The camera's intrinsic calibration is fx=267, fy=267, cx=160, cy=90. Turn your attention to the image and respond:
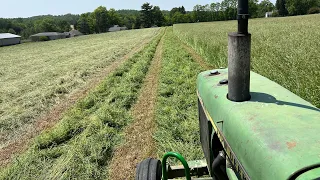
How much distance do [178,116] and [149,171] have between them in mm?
2737

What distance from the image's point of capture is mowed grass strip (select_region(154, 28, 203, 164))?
13.3ft

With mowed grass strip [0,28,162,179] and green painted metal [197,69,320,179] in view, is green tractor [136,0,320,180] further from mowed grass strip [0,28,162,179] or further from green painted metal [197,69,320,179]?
mowed grass strip [0,28,162,179]

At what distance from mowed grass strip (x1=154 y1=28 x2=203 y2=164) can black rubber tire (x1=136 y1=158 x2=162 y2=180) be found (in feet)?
3.42

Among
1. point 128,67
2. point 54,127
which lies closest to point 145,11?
point 128,67

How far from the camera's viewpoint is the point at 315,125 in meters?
1.33

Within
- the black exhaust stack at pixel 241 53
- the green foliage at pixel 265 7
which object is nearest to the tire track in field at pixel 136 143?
the black exhaust stack at pixel 241 53

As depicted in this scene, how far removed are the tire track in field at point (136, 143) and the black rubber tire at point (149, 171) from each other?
109 centimetres

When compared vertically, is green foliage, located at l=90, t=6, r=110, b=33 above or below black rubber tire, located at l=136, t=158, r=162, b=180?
above

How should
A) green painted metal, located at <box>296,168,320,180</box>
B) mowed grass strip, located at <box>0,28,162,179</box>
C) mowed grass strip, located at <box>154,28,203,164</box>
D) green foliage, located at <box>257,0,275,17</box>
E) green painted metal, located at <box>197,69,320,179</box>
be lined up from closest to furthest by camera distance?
green painted metal, located at <box>296,168,320,180</box>
green painted metal, located at <box>197,69,320,179</box>
mowed grass strip, located at <box>0,28,162,179</box>
mowed grass strip, located at <box>154,28,203,164</box>
green foliage, located at <box>257,0,275,17</box>

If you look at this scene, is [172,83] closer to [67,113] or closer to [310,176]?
[67,113]

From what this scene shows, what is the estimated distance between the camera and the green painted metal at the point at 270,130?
44.4 inches

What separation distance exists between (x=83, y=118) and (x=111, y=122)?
832mm

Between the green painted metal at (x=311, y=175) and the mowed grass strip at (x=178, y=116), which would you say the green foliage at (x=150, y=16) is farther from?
the green painted metal at (x=311, y=175)

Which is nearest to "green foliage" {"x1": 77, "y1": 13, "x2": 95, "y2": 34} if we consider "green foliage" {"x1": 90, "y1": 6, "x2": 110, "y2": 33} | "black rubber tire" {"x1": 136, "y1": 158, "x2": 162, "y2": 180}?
"green foliage" {"x1": 90, "y1": 6, "x2": 110, "y2": 33}
